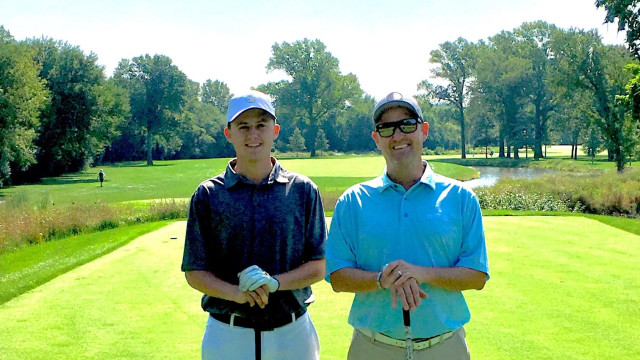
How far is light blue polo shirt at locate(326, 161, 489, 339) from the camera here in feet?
7.47

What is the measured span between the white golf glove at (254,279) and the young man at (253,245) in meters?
0.13

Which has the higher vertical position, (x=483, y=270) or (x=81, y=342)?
(x=483, y=270)

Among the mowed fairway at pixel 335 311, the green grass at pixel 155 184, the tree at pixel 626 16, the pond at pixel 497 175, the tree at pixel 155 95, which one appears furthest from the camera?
the tree at pixel 155 95

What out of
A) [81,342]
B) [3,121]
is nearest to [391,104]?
[81,342]

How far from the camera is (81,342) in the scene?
4375 millimetres

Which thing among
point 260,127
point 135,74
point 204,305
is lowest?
point 204,305

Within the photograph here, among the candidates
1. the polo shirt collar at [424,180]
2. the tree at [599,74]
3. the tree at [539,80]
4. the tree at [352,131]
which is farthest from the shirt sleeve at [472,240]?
the tree at [352,131]

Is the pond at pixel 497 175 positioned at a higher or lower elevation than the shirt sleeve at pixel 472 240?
lower

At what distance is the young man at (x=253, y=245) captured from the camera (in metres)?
2.42

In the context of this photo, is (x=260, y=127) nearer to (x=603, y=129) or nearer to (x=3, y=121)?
(x=3, y=121)

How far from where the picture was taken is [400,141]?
2379mm

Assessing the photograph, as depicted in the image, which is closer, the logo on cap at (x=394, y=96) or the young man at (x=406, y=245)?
the young man at (x=406, y=245)

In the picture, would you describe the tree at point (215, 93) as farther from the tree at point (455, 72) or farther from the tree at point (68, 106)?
the tree at point (68, 106)

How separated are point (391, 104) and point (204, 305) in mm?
1277
